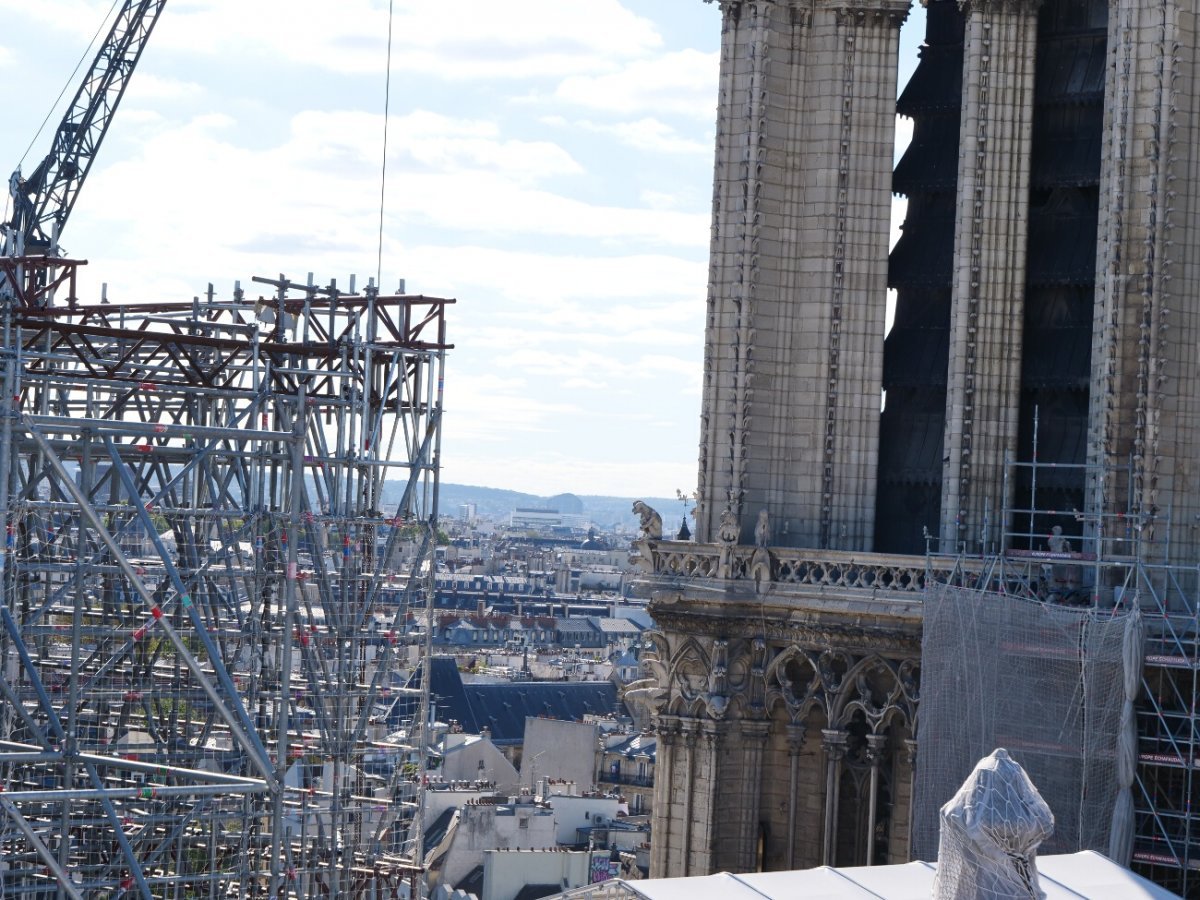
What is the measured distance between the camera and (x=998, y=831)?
2742cm

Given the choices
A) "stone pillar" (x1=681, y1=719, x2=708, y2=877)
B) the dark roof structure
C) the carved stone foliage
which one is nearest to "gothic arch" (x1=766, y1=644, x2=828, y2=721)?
the carved stone foliage

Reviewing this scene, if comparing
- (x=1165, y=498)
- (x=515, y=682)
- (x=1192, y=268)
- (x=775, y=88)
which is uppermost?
(x=775, y=88)

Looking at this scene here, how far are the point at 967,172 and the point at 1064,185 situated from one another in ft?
5.88

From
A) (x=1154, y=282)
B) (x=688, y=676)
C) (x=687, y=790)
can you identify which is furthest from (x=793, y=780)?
(x=1154, y=282)

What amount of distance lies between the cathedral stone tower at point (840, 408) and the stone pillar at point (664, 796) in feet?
0.13

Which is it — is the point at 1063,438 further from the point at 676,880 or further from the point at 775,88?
the point at 676,880

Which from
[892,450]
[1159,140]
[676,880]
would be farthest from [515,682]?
[676,880]

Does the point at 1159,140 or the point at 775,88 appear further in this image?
the point at 775,88

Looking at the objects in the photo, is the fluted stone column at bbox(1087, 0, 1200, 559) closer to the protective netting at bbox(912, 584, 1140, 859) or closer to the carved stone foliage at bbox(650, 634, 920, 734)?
the protective netting at bbox(912, 584, 1140, 859)

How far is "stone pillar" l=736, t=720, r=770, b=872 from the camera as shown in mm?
46312

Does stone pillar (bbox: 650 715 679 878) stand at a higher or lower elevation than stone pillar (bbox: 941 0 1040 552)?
lower

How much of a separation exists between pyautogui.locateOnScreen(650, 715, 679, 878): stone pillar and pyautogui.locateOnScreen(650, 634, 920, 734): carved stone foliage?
0.31 metres

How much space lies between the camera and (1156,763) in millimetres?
39125

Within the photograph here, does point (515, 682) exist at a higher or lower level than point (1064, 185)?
lower
